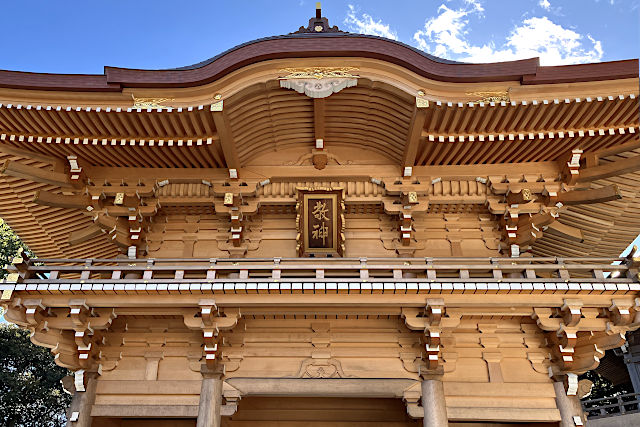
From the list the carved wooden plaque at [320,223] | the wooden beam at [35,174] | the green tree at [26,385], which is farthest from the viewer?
the green tree at [26,385]

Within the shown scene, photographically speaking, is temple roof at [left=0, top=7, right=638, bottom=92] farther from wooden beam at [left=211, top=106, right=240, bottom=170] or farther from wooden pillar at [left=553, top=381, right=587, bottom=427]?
wooden pillar at [left=553, top=381, right=587, bottom=427]

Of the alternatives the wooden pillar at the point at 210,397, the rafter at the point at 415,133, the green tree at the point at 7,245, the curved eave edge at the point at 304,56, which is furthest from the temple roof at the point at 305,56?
the green tree at the point at 7,245

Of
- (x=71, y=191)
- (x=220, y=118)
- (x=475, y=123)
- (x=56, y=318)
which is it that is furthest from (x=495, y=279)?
(x=71, y=191)

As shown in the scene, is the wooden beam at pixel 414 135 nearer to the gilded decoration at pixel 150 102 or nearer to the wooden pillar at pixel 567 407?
the gilded decoration at pixel 150 102

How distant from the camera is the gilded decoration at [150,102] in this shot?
27.0ft

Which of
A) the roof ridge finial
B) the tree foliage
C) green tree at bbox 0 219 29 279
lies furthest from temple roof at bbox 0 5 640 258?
green tree at bbox 0 219 29 279

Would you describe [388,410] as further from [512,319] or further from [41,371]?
[41,371]

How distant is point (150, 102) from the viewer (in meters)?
8.36

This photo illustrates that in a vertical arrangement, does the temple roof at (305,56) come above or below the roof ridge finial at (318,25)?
below

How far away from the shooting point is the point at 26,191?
989 cm

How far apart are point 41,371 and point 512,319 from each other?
18763mm

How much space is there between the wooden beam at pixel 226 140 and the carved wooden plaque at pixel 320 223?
147cm

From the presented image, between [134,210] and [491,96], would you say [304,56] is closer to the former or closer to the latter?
[491,96]

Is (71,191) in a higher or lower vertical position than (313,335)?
higher
